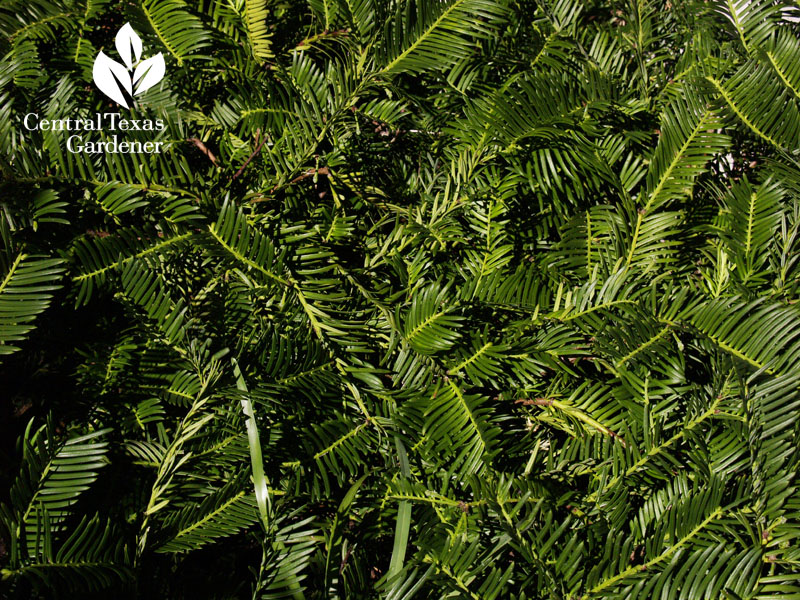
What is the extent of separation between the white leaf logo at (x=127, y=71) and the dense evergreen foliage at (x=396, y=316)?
19 millimetres

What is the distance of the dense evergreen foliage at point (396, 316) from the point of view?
607 mm

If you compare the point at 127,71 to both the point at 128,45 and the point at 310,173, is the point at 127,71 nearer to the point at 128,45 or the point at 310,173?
the point at 128,45

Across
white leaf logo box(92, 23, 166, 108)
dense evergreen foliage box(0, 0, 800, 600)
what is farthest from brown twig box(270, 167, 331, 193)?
white leaf logo box(92, 23, 166, 108)

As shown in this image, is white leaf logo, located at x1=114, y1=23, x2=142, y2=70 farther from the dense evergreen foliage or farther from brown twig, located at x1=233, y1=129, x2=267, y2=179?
brown twig, located at x1=233, y1=129, x2=267, y2=179

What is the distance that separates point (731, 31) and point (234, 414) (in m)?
0.92

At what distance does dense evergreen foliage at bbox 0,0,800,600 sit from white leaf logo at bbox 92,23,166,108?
0.02m

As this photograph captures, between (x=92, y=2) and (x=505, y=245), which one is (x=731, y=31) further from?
(x=92, y=2)

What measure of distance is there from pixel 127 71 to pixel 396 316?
55 cm

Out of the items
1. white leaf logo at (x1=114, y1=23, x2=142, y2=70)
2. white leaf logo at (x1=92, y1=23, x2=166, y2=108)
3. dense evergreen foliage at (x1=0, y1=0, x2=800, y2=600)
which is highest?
white leaf logo at (x1=114, y1=23, x2=142, y2=70)

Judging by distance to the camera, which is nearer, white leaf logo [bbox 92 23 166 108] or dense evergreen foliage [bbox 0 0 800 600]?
dense evergreen foliage [bbox 0 0 800 600]

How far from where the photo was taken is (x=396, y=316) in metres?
0.73

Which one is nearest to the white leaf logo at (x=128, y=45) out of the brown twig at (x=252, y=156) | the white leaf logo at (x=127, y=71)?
the white leaf logo at (x=127, y=71)

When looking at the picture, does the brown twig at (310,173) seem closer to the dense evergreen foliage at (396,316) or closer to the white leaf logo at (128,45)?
the dense evergreen foliage at (396,316)

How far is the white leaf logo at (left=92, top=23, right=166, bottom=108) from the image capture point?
86 centimetres
